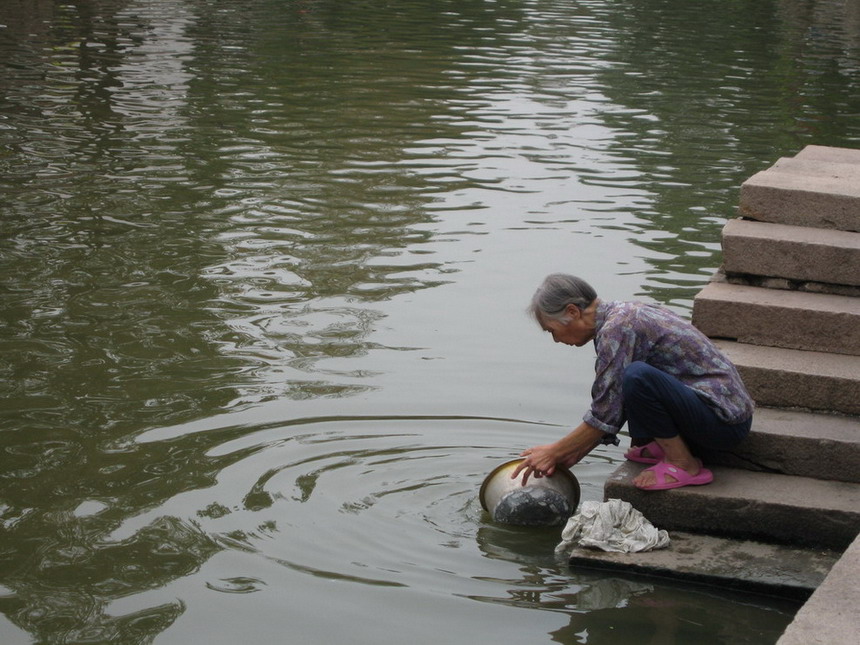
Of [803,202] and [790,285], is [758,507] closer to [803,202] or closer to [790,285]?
[790,285]

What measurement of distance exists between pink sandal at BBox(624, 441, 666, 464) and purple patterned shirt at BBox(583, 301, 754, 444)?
385mm

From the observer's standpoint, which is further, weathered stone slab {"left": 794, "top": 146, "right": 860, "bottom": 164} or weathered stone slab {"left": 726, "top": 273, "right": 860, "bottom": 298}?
weathered stone slab {"left": 794, "top": 146, "right": 860, "bottom": 164}

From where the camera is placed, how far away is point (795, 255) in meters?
6.52

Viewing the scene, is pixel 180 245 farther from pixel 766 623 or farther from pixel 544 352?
pixel 766 623

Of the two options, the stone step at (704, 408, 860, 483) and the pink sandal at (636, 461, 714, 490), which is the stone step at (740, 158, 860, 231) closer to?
the stone step at (704, 408, 860, 483)

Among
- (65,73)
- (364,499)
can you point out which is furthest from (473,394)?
(65,73)

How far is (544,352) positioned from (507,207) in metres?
3.73

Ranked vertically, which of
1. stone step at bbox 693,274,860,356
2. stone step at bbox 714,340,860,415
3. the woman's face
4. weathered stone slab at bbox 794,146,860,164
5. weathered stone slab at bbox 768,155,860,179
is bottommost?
stone step at bbox 714,340,860,415

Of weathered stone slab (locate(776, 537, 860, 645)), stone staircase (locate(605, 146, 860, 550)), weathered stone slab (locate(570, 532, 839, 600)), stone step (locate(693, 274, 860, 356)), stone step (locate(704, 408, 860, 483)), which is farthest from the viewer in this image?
stone step (locate(693, 274, 860, 356))

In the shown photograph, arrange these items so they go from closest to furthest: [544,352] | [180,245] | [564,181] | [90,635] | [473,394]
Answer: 1. [90,635]
2. [473,394]
3. [544,352]
4. [180,245]
5. [564,181]

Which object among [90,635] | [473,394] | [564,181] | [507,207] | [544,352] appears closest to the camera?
[90,635]

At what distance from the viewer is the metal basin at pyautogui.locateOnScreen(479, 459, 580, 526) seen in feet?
18.6

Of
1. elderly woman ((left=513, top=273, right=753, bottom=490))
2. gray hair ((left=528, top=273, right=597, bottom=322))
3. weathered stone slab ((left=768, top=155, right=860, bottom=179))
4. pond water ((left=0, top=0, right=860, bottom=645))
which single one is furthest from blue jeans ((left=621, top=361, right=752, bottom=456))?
weathered stone slab ((left=768, top=155, right=860, bottom=179))

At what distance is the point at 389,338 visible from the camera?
26.9ft
